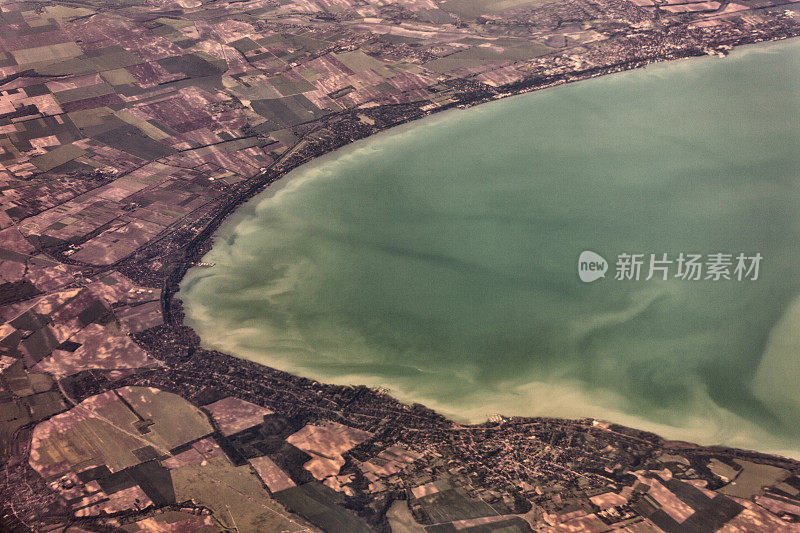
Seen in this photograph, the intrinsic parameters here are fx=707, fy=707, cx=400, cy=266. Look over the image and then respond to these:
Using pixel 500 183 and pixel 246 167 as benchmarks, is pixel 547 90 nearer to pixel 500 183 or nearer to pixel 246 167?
pixel 500 183

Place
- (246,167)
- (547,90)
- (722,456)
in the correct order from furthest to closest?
1. (547,90)
2. (246,167)
3. (722,456)

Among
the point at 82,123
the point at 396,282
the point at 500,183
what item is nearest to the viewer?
the point at 396,282

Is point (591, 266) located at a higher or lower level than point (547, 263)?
higher

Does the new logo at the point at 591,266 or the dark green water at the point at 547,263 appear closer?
the dark green water at the point at 547,263

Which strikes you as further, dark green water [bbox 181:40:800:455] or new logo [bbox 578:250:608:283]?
new logo [bbox 578:250:608:283]

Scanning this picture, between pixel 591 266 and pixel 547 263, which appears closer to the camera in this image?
pixel 591 266

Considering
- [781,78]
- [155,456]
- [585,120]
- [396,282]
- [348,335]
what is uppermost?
[781,78]

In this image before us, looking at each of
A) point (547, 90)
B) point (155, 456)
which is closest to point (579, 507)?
point (155, 456)

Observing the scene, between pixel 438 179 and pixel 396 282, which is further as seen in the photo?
pixel 438 179
